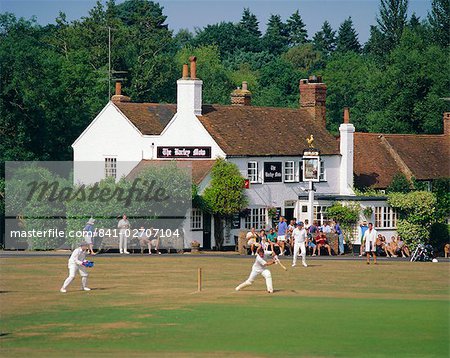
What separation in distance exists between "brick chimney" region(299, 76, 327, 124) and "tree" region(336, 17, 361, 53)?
89410 mm

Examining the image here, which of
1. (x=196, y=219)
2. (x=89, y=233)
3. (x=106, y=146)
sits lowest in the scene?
(x=89, y=233)

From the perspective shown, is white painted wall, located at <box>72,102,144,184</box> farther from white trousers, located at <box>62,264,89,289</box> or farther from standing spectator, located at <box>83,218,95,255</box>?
white trousers, located at <box>62,264,89,289</box>

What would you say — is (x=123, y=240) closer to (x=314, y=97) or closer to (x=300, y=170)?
(x=300, y=170)

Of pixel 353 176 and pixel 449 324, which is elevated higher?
pixel 353 176

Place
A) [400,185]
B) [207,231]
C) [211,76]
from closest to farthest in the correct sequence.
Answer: [207,231]
[400,185]
[211,76]

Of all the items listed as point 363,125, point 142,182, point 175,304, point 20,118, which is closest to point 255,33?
point 363,125

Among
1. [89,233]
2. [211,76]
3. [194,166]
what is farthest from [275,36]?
[89,233]

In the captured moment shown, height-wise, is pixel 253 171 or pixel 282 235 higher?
pixel 253 171

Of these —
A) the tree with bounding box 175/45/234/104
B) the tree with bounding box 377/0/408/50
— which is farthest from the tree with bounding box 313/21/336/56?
the tree with bounding box 377/0/408/50

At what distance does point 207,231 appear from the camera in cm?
6278

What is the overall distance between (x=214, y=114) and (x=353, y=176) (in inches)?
350

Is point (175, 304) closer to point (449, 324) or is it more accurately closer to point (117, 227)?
point (449, 324)

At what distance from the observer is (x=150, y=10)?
146000 mm

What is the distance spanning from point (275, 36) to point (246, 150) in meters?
101
